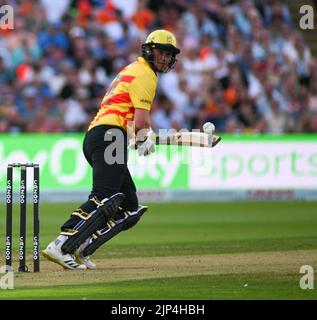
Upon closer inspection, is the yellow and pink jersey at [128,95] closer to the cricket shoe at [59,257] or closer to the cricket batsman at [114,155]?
the cricket batsman at [114,155]

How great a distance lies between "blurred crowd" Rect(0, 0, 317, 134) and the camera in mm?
19172

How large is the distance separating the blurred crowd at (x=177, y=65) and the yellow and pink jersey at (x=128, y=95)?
9.65m

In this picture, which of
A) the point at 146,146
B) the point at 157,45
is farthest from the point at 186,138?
the point at 157,45

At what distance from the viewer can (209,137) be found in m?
8.89

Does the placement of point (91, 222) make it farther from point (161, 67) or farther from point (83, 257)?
point (161, 67)

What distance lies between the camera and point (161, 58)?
9.15m

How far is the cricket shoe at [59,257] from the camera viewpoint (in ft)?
28.8

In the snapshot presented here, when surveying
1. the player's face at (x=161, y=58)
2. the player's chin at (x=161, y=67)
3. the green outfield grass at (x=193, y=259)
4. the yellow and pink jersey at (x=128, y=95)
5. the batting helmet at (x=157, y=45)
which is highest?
the batting helmet at (x=157, y=45)

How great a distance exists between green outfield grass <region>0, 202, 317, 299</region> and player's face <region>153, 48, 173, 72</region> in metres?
1.88
